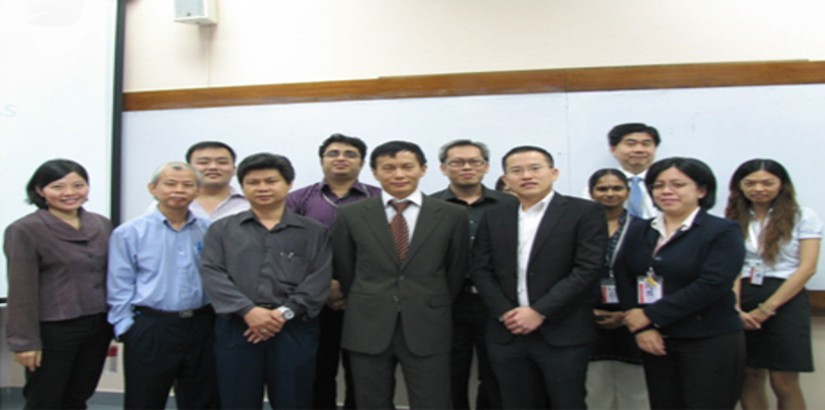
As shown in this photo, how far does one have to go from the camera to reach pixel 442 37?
3.57 metres

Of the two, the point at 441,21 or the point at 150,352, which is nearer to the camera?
the point at 150,352

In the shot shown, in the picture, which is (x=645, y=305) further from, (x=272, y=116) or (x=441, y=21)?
(x=272, y=116)

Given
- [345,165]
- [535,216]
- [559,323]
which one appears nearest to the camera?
[559,323]

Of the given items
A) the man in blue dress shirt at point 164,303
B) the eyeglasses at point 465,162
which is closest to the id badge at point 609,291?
the eyeglasses at point 465,162

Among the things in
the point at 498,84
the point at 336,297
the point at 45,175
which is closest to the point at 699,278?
the point at 336,297

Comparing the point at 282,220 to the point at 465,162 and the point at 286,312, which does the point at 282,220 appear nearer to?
the point at 286,312

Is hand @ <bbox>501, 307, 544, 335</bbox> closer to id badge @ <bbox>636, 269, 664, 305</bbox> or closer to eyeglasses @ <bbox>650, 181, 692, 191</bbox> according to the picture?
id badge @ <bbox>636, 269, 664, 305</bbox>

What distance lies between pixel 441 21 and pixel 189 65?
1756 mm

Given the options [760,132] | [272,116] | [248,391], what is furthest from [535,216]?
[272,116]

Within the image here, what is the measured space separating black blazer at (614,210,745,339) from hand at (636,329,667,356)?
1.4 inches

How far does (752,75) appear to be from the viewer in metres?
3.15

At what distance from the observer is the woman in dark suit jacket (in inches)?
85.0

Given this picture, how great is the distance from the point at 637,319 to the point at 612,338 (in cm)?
64

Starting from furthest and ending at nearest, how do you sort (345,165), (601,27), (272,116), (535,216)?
1. (272,116)
2. (601,27)
3. (345,165)
4. (535,216)
